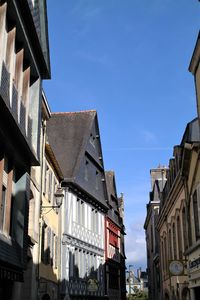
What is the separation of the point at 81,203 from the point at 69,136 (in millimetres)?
4558

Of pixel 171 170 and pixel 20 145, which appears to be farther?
pixel 171 170

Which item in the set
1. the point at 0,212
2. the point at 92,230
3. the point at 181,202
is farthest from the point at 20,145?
the point at 92,230

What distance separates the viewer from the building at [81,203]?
2862cm

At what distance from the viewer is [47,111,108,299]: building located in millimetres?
28625

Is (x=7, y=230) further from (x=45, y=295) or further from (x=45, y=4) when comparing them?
(x=45, y=295)

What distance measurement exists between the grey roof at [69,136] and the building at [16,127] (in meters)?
15.7

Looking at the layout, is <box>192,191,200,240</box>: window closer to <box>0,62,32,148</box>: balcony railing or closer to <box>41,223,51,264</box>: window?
<box>41,223,51,264</box>: window

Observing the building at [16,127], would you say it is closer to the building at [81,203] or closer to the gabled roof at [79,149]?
the building at [81,203]

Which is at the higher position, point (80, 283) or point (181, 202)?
point (181, 202)

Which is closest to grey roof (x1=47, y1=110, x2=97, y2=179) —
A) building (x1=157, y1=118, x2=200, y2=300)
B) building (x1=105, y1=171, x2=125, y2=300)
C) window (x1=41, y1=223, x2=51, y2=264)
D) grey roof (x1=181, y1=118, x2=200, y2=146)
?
window (x1=41, y1=223, x2=51, y2=264)

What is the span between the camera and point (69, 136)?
108 feet

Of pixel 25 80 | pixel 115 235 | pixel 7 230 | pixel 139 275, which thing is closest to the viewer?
pixel 7 230

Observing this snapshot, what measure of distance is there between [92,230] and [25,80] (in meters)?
20.9

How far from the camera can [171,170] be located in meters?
26.5
